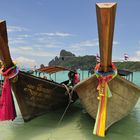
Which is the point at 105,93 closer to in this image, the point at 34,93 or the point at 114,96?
the point at 114,96

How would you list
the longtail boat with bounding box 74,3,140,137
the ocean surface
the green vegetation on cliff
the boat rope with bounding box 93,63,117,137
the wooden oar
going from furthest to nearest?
the green vegetation on cliff, the ocean surface, the boat rope with bounding box 93,63,117,137, the wooden oar, the longtail boat with bounding box 74,3,140,137

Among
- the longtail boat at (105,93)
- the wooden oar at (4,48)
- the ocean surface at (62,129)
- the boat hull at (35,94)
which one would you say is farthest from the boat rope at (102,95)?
the wooden oar at (4,48)

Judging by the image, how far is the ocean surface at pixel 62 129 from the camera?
262 inches

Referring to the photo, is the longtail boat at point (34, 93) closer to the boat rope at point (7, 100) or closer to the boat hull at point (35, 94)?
the boat hull at point (35, 94)

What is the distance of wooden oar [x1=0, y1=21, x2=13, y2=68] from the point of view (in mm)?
5680

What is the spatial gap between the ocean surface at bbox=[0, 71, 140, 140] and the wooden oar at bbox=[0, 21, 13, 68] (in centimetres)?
196

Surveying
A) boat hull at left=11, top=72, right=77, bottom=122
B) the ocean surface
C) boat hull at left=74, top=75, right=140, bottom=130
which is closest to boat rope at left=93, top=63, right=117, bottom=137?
boat hull at left=74, top=75, right=140, bottom=130

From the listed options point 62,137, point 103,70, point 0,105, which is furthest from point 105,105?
point 0,105

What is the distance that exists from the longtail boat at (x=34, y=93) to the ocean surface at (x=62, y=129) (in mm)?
392

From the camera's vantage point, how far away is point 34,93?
744 cm

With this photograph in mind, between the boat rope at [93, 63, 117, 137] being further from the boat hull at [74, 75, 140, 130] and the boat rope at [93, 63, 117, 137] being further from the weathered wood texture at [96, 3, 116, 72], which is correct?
the weathered wood texture at [96, 3, 116, 72]

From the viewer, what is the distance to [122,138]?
6586 millimetres

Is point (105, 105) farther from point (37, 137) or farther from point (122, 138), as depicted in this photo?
point (37, 137)

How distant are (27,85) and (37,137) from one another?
4.90ft
